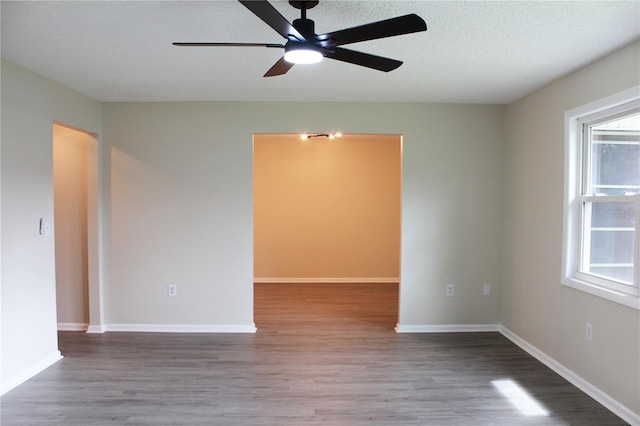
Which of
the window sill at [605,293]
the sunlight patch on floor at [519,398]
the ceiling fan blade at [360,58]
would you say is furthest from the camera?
the sunlight patch on floor at [519,398]

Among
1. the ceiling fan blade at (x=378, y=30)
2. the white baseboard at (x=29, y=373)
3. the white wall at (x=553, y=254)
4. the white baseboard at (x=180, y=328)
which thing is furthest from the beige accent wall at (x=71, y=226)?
the white wall at (x=553, y=254)

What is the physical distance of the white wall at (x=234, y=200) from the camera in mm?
3889

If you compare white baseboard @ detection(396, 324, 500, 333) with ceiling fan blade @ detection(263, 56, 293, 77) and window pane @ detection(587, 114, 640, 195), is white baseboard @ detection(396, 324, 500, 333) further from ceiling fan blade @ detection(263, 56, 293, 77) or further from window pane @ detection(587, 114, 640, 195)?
ceiling fan blade @ detection(263, 56, 293, 77)

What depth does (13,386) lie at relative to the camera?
2.71m

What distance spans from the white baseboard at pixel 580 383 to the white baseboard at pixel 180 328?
2.63 m

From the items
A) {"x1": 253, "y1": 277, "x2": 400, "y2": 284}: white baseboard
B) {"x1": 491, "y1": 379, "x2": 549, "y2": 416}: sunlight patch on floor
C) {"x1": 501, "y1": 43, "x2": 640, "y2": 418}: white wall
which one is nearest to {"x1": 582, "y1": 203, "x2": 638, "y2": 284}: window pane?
{"x1": 501, "y1": 43, "x2": 640, "y2": 418}: white wall

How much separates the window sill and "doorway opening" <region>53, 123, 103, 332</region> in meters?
4.33

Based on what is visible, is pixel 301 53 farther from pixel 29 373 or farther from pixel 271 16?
pixel 29 373

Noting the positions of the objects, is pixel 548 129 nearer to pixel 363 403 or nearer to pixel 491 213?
pixel 491 213

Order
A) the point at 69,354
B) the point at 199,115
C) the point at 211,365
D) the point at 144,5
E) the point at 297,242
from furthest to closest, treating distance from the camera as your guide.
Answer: the point at 297,242 → the point at 199,115 → the point at 69,354 → the point at 211,365 → the point at 144,5

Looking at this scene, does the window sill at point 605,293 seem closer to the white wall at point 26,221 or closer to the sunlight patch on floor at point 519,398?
the sunlight patch on floor at point 519,398

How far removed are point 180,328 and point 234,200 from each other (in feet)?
4.79

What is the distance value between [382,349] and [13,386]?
2893mm

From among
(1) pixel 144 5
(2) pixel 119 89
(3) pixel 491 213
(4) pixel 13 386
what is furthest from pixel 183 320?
(3) pixel 491 213
